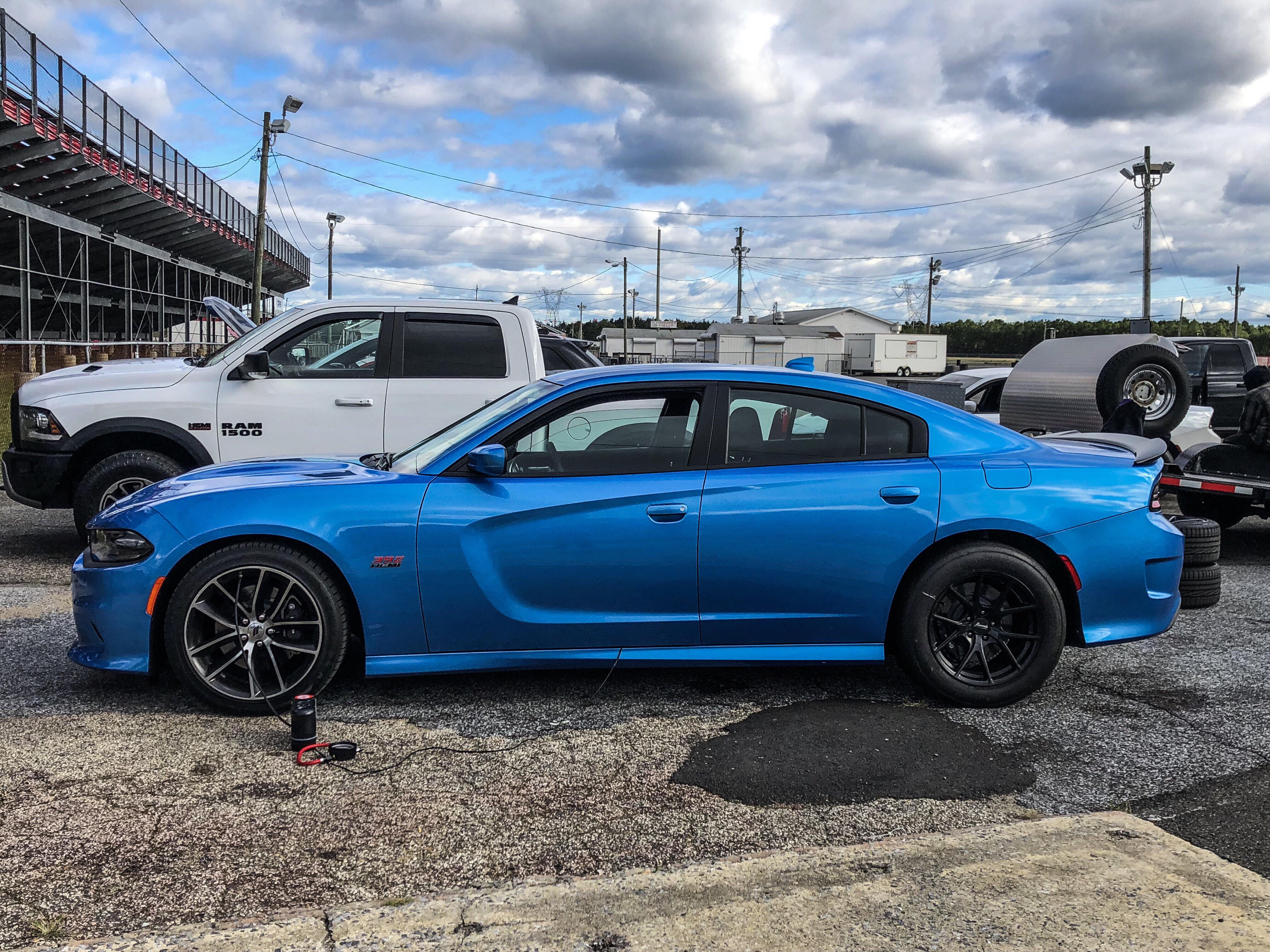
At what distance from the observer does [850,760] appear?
157 inches

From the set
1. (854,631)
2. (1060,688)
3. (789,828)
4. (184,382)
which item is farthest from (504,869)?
(184,382)

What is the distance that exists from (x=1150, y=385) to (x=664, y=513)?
27.8ft

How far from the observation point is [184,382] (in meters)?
7.46

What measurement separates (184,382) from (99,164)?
20.3 meters

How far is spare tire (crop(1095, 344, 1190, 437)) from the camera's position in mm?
10891

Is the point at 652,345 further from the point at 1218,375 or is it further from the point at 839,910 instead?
the point at 839,910

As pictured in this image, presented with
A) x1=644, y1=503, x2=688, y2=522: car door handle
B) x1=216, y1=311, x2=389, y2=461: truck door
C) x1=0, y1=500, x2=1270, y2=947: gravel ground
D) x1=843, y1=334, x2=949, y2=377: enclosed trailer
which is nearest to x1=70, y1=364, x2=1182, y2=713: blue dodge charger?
x1=644, y1=503, x2=688, y2=522: car door handle

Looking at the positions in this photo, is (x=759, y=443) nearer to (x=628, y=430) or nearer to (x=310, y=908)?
(x=628, y=430)

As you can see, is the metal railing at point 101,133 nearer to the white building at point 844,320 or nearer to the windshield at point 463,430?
the windshield at point 463,430

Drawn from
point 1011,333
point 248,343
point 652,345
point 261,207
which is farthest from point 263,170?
point 1011,333

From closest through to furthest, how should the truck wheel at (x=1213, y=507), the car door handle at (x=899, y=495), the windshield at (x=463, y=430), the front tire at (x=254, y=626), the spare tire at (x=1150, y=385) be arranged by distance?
the front tire at (x=254, y=626), the car door handle at (x=899, y=495), the windshield at (x=463, y=430), the truck wheel at (x=1213, y=507), the spare tire at (x=1150, y=385)

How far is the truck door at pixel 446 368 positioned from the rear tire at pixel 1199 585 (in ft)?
14.5

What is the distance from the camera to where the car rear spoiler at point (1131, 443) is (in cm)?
480

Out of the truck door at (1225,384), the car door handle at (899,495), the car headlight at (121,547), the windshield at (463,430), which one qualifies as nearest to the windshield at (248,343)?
the windshield at (463,430)
